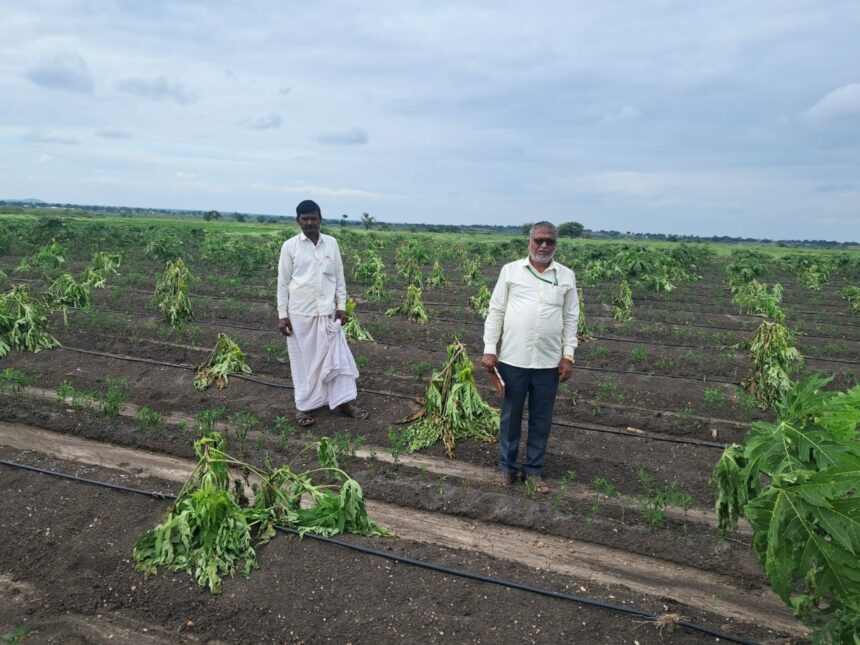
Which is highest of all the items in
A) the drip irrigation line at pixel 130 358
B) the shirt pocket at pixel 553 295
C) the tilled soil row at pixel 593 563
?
the shirt pocket at pixel 553 295

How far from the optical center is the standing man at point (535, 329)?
449 cm

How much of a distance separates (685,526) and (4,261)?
21462 millimetres

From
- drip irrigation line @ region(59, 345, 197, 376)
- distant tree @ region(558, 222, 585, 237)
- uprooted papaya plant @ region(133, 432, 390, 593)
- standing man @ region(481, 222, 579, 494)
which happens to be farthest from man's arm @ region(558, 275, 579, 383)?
distant tree @ region(558, 222, 585, 237)

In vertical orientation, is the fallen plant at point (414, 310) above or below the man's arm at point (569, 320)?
below

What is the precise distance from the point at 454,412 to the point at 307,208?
7.54ft

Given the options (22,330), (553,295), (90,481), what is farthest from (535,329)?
(22,330)

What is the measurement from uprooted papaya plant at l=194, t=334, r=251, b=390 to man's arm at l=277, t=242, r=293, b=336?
72.2 inches

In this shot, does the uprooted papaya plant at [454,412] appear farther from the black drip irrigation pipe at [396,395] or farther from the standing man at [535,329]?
the standing man at [535,329]

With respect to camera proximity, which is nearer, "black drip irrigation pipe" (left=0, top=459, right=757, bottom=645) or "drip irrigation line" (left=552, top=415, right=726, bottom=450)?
"black drip irrigation pipe" (left=0, top=459, right=757, bottom=645)

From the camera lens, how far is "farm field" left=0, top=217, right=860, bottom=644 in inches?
133

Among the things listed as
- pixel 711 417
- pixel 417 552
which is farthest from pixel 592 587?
pixel 711 417

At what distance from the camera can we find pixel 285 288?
5.88 metres

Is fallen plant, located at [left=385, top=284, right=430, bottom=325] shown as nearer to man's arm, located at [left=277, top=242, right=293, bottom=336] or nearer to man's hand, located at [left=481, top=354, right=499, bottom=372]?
man's arm, located at [left=277, top=242, right=293, bottom=336]

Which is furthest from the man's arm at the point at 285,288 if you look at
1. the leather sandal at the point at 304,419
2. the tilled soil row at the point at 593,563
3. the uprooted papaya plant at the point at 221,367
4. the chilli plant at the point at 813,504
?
the chilli plant at the point at 813,504
